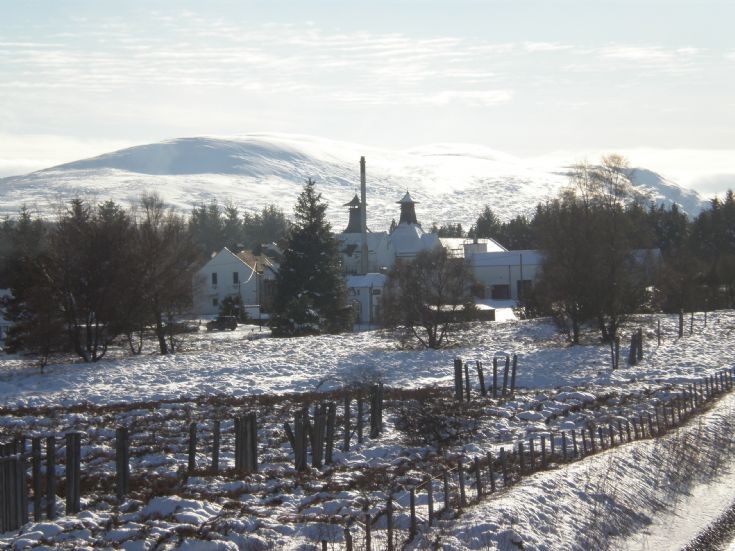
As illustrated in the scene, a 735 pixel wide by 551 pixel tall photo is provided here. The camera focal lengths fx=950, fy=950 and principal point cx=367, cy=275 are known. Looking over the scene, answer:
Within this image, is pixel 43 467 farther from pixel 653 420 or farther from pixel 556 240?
pixel 556 240

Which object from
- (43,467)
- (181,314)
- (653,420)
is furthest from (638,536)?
(181,314)

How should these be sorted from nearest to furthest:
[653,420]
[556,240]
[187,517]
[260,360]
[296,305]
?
[187,517] < [653,420] < [260,360] < [556,240] < [296,305]

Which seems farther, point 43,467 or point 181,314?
point 181,314

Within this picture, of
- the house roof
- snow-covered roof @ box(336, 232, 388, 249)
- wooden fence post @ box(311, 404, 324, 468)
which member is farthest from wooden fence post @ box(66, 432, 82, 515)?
snow-covered roof @ box(336, 232, 388, 249)

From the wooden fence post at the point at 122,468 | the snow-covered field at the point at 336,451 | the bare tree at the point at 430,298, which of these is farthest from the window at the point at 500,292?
the wooden fence post at the point at 122,468

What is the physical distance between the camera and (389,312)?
46.5 meters

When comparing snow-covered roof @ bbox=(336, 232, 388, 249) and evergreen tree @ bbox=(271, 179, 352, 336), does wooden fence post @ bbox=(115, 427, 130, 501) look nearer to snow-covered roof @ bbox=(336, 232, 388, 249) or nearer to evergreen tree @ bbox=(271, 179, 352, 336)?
evergreen tree @ bbox=(271, 179, 352, 336)

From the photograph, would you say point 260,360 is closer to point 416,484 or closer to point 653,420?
point 653,420

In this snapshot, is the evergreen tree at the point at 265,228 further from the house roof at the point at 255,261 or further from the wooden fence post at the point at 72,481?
the wooden fence post at the point at 72,481

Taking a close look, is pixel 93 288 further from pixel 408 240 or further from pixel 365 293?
pixel 408 240

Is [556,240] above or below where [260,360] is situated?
above

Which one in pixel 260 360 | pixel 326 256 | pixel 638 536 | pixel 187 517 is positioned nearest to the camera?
pixel 187 517

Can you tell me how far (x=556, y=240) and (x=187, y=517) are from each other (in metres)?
35.1

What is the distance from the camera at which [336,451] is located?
19781mm
